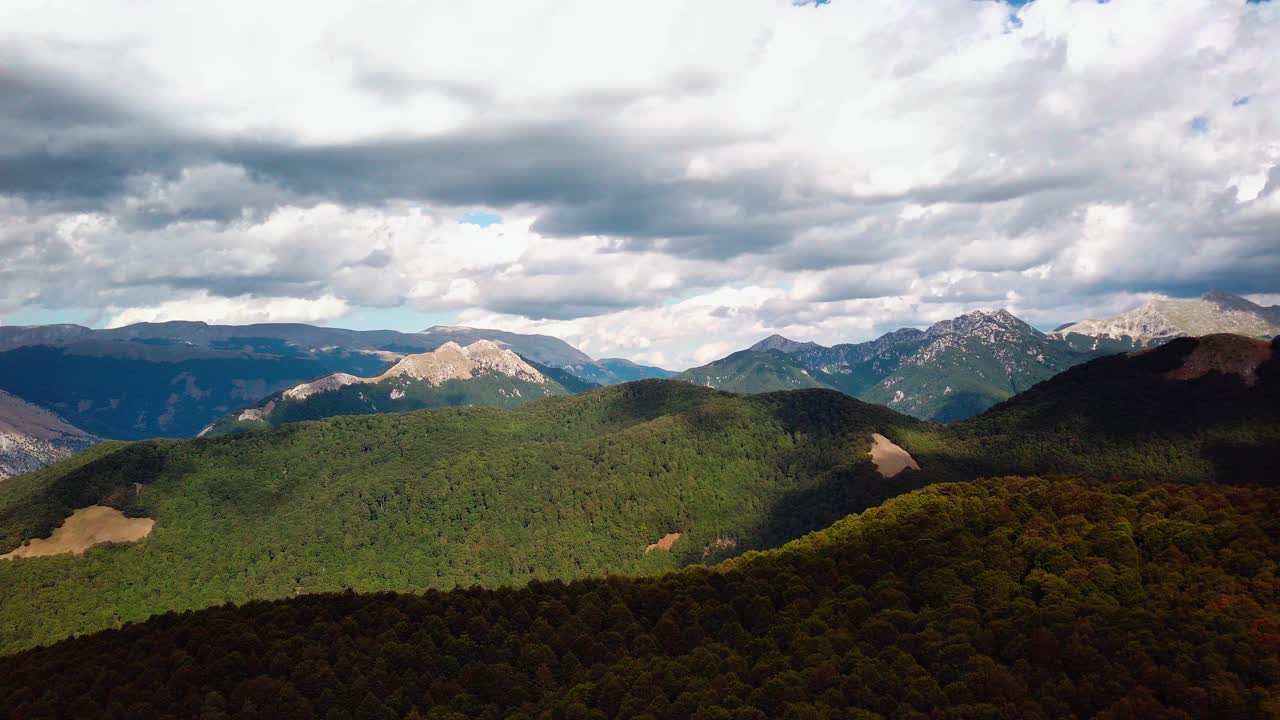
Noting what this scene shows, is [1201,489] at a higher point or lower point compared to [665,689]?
higher

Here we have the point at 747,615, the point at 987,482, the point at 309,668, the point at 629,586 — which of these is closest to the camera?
the point at 309,668

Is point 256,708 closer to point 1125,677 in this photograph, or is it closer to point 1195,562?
point 1125,677

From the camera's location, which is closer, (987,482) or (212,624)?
(212,624)

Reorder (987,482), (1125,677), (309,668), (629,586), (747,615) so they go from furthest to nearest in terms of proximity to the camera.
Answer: (987,482) < (629,586) < (747,615) < (309,668) < (1125,677)

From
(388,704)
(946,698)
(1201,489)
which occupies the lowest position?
(388,704)

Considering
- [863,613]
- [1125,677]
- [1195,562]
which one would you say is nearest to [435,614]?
[863,613]

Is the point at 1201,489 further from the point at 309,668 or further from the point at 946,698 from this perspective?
the point at 309,668
